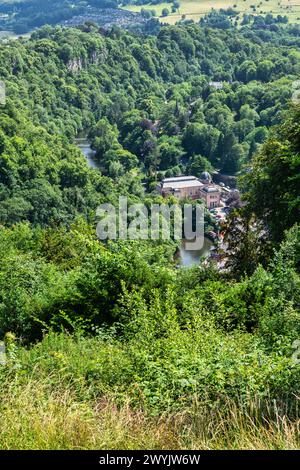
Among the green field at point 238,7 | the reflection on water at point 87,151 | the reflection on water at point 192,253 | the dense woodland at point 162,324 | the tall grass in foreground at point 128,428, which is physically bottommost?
the reflection on water at point 87,151

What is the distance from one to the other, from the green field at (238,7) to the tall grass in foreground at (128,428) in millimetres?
131364

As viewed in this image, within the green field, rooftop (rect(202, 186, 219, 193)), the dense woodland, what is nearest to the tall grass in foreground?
the dense woodland

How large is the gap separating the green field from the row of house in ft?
281

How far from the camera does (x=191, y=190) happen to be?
51406mm

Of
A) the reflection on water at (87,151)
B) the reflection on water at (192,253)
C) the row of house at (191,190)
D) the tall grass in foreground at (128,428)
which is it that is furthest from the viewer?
the reflection on water at (87,151)

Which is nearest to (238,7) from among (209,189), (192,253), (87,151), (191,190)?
(87,151)

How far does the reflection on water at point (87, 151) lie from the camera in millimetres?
61631

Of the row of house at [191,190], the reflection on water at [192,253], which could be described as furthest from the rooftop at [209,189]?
the reflection on water at [192,253]

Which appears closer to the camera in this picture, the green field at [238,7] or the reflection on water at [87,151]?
the reflection on water at [87,151]

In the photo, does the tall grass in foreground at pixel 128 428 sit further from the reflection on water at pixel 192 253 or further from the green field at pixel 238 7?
the green field at pixel 238 7

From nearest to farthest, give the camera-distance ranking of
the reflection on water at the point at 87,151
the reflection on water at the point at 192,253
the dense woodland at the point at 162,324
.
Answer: the dense woodland at the point at 162,324 → the reflection on water at the point at 192,253 → the reflection on water at the point at 87,151

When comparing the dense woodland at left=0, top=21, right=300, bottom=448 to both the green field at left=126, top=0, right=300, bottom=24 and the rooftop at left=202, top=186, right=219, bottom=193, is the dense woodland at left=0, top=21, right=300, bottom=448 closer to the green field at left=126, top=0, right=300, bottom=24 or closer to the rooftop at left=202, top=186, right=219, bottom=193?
the rooftop at left=202, top=186, right=219, bottom=193

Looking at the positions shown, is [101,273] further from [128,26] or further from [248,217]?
[128,26]
